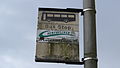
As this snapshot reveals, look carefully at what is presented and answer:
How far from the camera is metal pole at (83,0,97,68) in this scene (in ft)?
15.3

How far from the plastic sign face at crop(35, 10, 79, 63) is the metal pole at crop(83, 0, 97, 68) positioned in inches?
23.1

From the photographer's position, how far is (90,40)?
15.7 feet

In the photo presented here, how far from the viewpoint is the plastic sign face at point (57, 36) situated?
5332 mm

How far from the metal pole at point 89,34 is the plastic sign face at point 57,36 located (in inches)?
23.1

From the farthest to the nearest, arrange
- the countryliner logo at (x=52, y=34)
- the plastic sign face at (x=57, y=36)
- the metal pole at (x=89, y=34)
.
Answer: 1. the countryliner logo at (x=52, y=34)
2. the plastic sign face at (x=57, y=36)
3. the metal pole at (x=89, y=34)

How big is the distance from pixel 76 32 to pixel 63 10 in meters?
0.51

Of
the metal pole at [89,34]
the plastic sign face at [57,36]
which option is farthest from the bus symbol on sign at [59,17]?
the metal pole at [89,34]

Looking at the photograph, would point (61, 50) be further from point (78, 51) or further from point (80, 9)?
Answer: point (80, 9)

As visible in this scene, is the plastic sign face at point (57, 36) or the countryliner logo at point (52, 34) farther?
the countryliner logo at point (52, 34)

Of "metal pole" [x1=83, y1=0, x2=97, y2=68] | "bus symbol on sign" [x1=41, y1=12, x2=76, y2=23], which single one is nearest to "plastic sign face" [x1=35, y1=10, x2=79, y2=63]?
"bus symbol on sign" [x1=41, y1=12, x2=76, y2=23]

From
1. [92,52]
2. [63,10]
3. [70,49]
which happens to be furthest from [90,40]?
[63,10]

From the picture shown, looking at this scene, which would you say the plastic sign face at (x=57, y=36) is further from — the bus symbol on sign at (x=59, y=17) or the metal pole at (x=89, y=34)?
the metal pole at (x=89, y=34)

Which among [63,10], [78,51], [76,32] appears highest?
[63,10]

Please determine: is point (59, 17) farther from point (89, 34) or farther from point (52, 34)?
point (89, 34)
